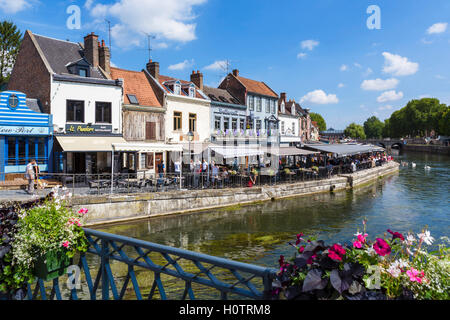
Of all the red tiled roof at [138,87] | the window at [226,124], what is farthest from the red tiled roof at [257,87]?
the red tiled roof at [138,87]

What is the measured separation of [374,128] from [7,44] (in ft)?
568

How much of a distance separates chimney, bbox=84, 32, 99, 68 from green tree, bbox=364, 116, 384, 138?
169081 mm

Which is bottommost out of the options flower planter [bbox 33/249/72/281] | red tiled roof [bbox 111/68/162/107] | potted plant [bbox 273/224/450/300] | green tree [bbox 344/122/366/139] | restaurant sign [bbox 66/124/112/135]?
flower planter [bbox 33/249/72/281]

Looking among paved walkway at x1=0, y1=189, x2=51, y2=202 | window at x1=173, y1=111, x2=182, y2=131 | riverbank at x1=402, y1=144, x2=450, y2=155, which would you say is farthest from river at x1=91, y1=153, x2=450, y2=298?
riverbank at x1=402, y1=144, x2=450, y2=155

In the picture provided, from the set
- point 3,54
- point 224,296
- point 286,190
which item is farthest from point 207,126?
point 224,296

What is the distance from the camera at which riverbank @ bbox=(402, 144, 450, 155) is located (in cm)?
7662

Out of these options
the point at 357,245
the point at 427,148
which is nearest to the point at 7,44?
the point at 357,245

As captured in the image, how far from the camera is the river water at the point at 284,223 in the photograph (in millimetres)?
13703

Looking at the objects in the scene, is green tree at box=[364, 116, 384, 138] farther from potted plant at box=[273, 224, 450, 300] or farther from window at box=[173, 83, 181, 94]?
potted plant at box=[273, 224, 450, 300]

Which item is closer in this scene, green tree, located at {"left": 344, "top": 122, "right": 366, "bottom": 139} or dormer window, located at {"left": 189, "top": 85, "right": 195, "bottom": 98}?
dormer window, located at {"left": 189, "top": 85, "right": 195, "bottom": 98}

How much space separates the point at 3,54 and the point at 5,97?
80.5ft

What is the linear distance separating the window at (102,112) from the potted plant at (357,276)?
72.3ft

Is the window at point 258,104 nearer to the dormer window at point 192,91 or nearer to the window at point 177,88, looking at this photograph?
the dormer window at point 192,91

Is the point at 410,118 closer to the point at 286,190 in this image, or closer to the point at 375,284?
the point at 286,190
